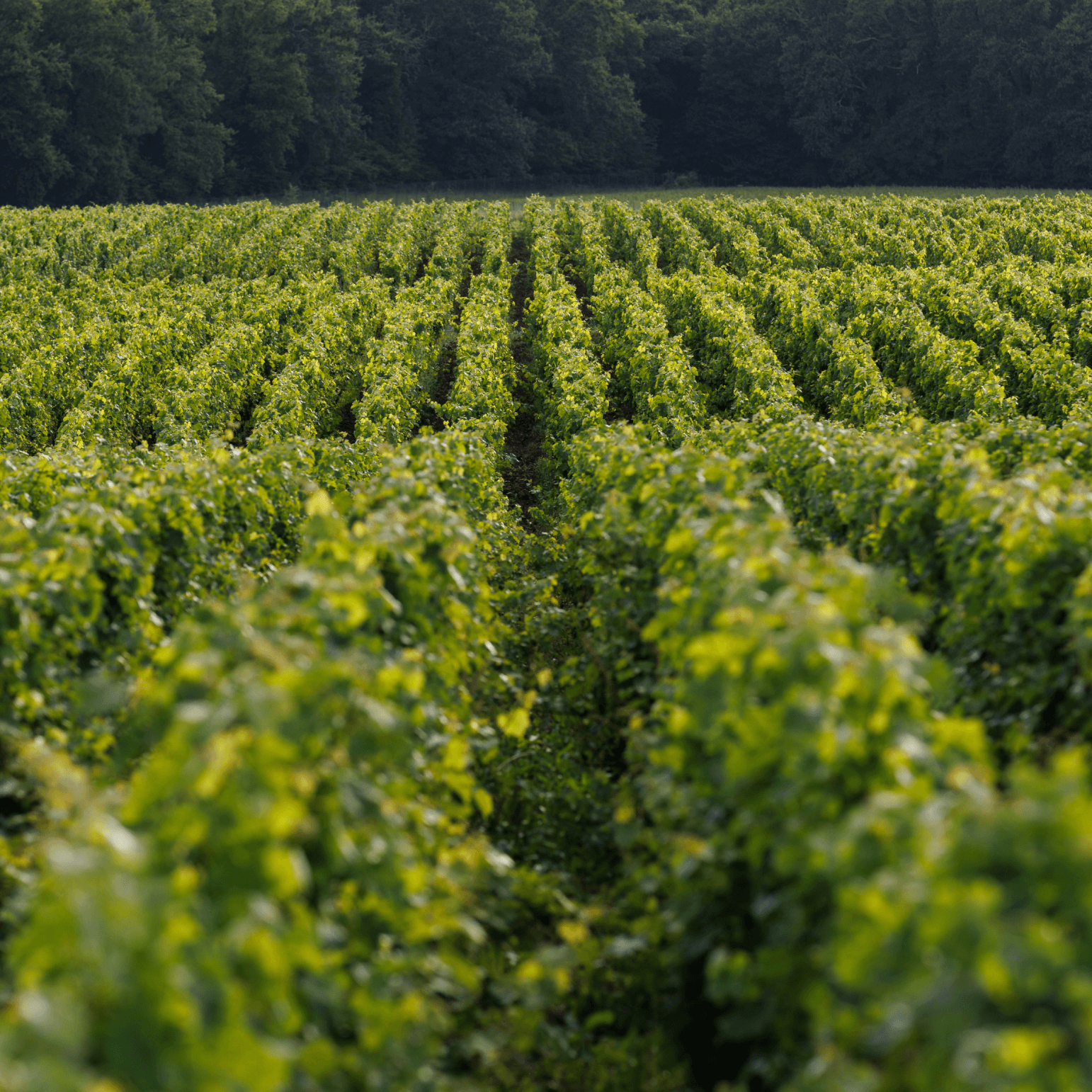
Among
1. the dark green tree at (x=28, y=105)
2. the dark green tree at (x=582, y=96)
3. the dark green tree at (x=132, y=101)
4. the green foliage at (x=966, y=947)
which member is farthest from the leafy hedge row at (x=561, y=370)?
the dark green tree at (x=582, y=96)

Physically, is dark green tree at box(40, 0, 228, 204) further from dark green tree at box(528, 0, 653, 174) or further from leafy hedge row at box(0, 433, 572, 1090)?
leafy hedge row at box(0, 433, 572, 1090)

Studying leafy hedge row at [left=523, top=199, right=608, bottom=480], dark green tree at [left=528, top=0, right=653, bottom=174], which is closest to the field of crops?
leafy hedge row at [left=523, top=199, right=608, bottom=480]

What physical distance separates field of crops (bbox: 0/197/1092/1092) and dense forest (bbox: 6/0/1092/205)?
49.7 metres

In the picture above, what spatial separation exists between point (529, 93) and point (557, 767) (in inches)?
2741

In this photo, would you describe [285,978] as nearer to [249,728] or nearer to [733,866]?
[249,728]

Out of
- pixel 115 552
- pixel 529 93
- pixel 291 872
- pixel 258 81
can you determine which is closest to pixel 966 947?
pixel 291 872

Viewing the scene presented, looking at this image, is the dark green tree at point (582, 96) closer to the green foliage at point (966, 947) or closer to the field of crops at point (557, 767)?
the field of crops at point (557, 767)

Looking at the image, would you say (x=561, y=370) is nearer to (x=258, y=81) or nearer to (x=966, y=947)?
(x=966, y=947)

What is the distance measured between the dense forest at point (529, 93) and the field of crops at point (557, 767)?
4968 centimetres

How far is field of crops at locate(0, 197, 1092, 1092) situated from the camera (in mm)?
2314

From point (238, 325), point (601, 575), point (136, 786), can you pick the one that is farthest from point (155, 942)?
point (238, 325)

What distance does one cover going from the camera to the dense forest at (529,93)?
169 feet

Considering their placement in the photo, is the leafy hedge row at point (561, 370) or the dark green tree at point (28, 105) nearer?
the leafy hedge row at point (561, 370)

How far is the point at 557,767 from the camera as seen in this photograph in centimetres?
585
